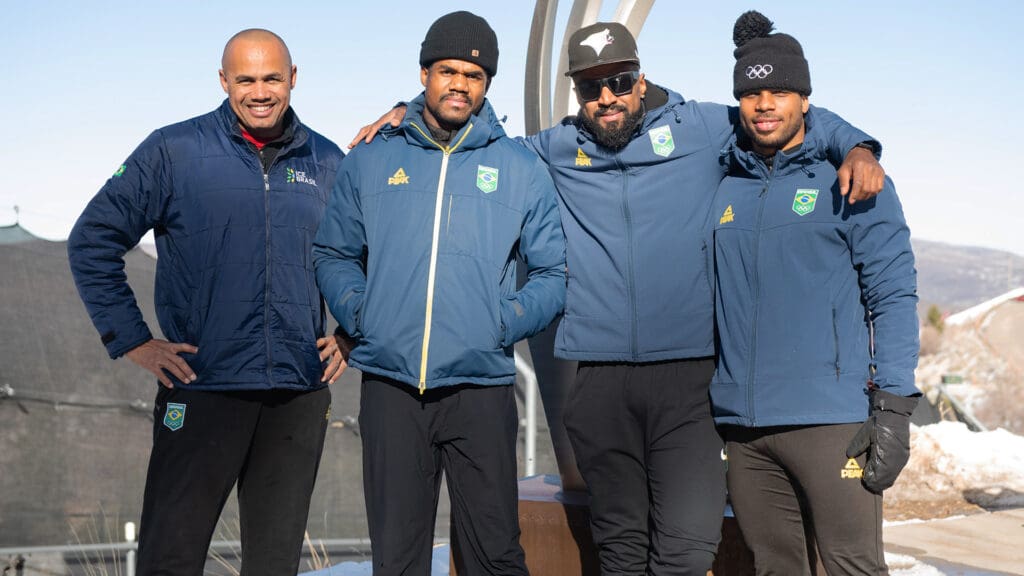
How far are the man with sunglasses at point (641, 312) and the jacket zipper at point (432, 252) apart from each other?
262mm

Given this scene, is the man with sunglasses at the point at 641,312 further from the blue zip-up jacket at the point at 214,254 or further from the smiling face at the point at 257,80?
the blue zip-up jacket at the point at 214,254

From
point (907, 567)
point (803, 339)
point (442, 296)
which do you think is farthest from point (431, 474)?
point (907, 567)

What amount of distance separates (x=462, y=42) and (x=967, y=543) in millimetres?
4604

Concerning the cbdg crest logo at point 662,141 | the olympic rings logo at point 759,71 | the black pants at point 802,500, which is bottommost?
the black pants at point 802,500

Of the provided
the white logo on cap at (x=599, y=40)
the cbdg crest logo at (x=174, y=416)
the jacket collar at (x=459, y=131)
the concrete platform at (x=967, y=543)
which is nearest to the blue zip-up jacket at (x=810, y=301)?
the white logo on cap at (x=599, y=40)

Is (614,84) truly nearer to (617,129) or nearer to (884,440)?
(617,129)

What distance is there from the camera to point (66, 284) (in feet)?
22.3

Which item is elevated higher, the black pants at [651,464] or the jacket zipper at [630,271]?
the jacket zipper at [630,271]

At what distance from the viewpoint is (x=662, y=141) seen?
302 centimetres

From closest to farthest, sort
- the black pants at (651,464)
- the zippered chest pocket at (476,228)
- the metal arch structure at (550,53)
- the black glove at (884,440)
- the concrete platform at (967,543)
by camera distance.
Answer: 1. the black glove at (884,440)
2. the zippered chest pocket at (476,228)
3. the black pants at (651,464)
4. the metal arch structure at (550,53)
5. the concrete platform at (967,543)

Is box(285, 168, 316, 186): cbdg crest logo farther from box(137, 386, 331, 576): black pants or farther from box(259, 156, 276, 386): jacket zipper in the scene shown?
box(137, 386, 331, 576): black pants

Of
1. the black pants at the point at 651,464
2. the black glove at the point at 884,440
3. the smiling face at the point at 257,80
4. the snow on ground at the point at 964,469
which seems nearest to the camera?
the black glove at the point at 884,440

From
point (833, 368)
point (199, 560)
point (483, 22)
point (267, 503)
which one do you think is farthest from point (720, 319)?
point (199, 560)

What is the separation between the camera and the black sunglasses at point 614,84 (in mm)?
3029
